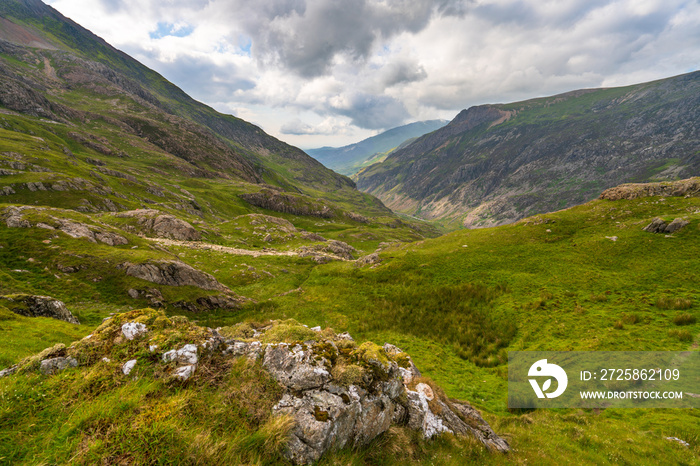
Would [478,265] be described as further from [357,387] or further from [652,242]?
[357,387]

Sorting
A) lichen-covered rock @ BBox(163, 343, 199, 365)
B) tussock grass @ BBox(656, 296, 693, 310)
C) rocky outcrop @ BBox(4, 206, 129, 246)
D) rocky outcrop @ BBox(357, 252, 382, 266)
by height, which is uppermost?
tussock grass @ BBox(656, 296, 693, 310)

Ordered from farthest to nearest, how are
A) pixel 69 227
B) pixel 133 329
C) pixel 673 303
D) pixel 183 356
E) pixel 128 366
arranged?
pixel 69 227 → pixel 673 303 → pixel 133 329 → pixel 183 356 → pixel 128 366

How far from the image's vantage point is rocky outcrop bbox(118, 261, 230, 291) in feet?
92.2

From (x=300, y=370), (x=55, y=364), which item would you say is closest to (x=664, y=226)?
(x=300, y=370)

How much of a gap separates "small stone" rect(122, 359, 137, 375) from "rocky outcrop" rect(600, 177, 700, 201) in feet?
205

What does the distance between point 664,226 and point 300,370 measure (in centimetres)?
4746

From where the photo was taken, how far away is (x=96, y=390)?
20.8ft

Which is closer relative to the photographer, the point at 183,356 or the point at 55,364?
the point at 55,364

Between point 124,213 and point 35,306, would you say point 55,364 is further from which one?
point 124,213

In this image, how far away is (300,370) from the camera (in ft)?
28.2

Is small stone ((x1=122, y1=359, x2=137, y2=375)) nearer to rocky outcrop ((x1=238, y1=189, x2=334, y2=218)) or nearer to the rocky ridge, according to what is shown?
the rocky ridge

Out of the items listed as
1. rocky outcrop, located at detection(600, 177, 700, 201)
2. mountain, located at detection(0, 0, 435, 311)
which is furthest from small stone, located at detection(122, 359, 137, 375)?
rocky outcrop, located at detection(600, 177, 700, 201)

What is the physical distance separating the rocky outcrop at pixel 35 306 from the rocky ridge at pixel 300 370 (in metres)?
15.2

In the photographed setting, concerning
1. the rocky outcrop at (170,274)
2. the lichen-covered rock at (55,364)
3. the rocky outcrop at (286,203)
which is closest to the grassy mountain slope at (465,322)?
the lichen-covered rock at (55,364)
